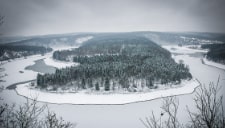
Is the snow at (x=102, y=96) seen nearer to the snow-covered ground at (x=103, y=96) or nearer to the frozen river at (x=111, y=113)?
the snow-covered ground at (x=103, y=96)

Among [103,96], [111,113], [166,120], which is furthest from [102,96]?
[166,120]

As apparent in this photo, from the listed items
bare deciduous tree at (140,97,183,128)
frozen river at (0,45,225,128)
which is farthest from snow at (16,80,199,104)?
bare deciduous tree at (140,97,183,128)

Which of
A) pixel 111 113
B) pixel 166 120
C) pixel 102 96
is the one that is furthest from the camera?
pixel 102 96

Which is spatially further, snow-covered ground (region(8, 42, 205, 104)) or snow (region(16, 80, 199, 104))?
snow-covered ground (region(8, 42, 205, 104))

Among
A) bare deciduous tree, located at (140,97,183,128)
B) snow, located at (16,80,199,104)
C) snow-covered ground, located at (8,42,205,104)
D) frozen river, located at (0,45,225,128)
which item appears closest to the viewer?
bare deciduous tree, located at (140,97,183,128)

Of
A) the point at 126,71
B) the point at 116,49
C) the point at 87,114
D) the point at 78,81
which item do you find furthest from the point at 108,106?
the point at 116,49

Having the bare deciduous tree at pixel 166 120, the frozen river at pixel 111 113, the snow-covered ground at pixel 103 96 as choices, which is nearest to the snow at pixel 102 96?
the snow-covered ground at pixel 103 96

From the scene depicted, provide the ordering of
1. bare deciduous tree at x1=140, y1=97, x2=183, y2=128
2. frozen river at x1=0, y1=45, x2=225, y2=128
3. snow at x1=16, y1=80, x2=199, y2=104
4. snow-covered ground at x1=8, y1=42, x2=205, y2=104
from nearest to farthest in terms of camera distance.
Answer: bare deciduous tree at x1=140, y1=97, x2=183, y2=128 < frozen river at x1=0, y1=45, x2=225, y2=128 < snow at x1=16, y1=80, x2=199, y2=104 < snow-covered ground at x1=8, y1=42, x2=205, y2=104

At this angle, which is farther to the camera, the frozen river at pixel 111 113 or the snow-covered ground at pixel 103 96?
the snow-covered ground at pixel 103 96

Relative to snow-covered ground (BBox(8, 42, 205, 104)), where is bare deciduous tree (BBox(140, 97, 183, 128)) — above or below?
above

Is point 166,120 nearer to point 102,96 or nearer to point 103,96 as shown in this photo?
point 103,96

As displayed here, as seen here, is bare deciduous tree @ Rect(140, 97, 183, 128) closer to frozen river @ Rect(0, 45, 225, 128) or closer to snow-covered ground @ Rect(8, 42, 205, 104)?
frozen river @ Rect(0, 45, 225, 128)
